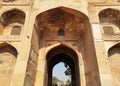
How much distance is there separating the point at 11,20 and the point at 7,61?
2.98m

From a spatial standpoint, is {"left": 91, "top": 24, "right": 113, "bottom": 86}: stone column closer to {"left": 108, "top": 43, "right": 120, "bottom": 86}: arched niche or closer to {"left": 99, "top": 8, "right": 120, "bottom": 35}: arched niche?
{"left": 108, "top": 43, "right": 120, "bottom": 86}: arched niche

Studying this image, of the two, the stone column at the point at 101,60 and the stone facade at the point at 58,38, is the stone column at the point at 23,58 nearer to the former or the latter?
the stone facade at the point at 58,38

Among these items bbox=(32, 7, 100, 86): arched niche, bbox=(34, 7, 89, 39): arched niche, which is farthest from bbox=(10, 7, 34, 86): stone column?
bbox=(34, 7, 89, 39): arched niche

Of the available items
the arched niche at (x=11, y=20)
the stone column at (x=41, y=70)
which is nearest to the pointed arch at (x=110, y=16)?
the stone column at (x=41, y=70)

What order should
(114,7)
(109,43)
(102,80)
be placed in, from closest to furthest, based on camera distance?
(102,80) < (109,43) < (114,7)

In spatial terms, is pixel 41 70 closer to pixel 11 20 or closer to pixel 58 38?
pixel 58 38

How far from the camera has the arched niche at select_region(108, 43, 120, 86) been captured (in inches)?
282

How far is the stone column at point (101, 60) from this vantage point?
601 centimetres

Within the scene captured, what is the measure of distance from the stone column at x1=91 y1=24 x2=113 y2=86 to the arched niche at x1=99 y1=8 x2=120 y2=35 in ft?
4.61

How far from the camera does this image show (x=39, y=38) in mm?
9039

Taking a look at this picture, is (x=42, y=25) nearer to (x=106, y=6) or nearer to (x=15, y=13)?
(x=15, y=13)

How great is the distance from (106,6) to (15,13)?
5.85 meters

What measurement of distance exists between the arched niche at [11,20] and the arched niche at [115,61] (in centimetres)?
568

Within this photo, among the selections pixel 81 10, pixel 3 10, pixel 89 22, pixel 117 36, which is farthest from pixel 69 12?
pixel 3 10
